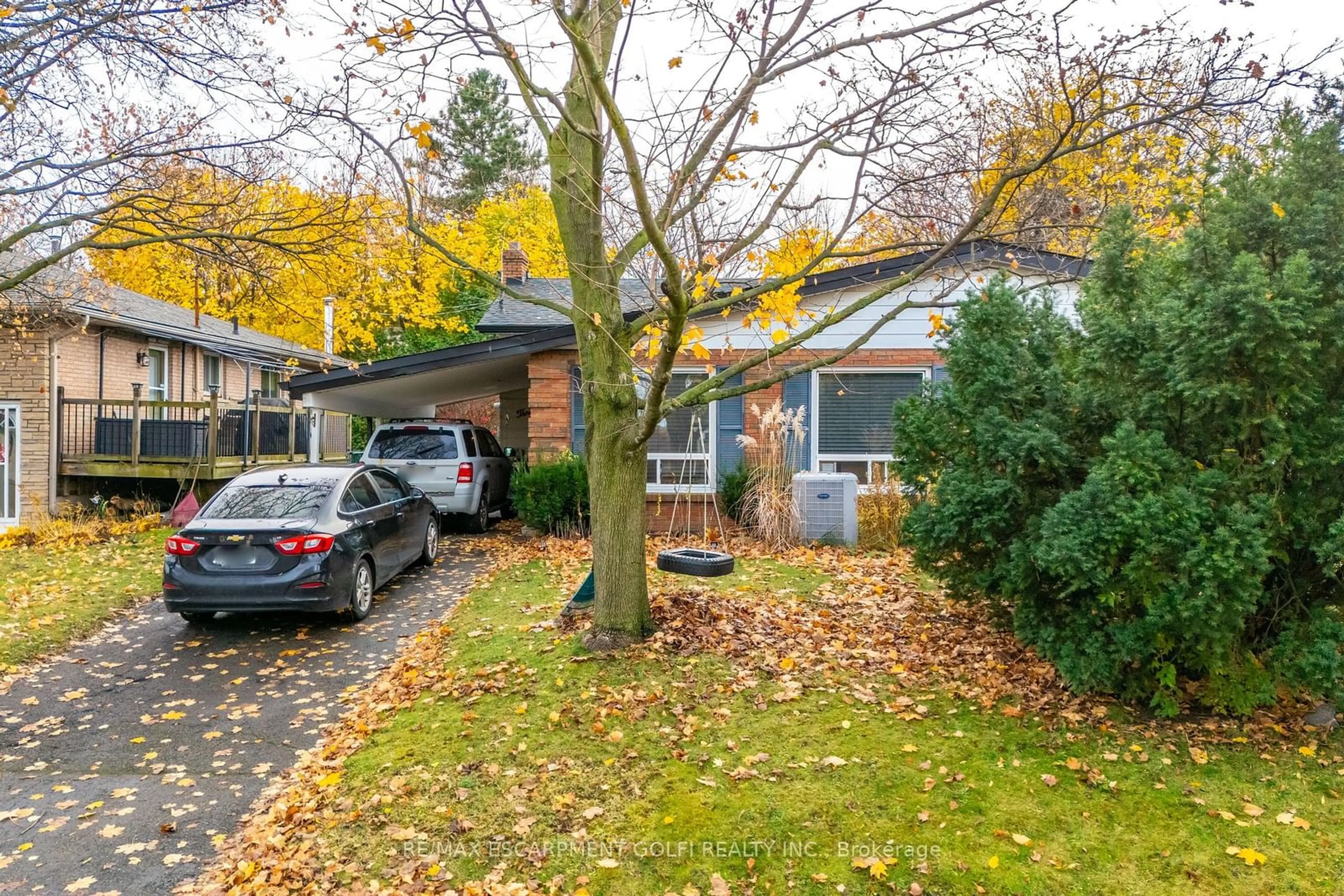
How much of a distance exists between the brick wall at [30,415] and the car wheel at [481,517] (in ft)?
24.7

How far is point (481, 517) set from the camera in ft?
45.0

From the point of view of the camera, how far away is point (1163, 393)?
189 inches

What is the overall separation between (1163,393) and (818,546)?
21.3ft

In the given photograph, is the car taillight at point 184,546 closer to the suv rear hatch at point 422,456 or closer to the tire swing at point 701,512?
the tire swing at point 701,512

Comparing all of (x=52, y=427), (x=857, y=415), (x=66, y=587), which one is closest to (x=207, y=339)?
(x=52, y=427)

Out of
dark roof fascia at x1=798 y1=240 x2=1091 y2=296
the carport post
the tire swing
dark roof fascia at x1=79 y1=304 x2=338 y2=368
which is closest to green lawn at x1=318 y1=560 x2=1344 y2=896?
the tire swing

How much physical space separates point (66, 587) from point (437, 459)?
16.0 feet

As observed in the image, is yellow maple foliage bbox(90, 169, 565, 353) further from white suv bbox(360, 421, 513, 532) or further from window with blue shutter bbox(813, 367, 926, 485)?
window with blue shutter bbox(813, 367, 926, 485)

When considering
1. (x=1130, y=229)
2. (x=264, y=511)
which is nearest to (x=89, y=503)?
(x=264, y=511)

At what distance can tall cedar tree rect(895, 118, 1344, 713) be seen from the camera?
4273mm

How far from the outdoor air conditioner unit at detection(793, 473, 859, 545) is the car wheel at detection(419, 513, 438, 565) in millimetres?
4830

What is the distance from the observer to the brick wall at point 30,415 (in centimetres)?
1454

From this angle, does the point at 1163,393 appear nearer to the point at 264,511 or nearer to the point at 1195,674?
the point at 1195,674

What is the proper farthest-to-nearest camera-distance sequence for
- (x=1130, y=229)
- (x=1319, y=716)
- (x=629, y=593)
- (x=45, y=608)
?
(x=45, y=608) → (x=629, y=593) → (x=1130, y=229) → (x=1319, y=716)
